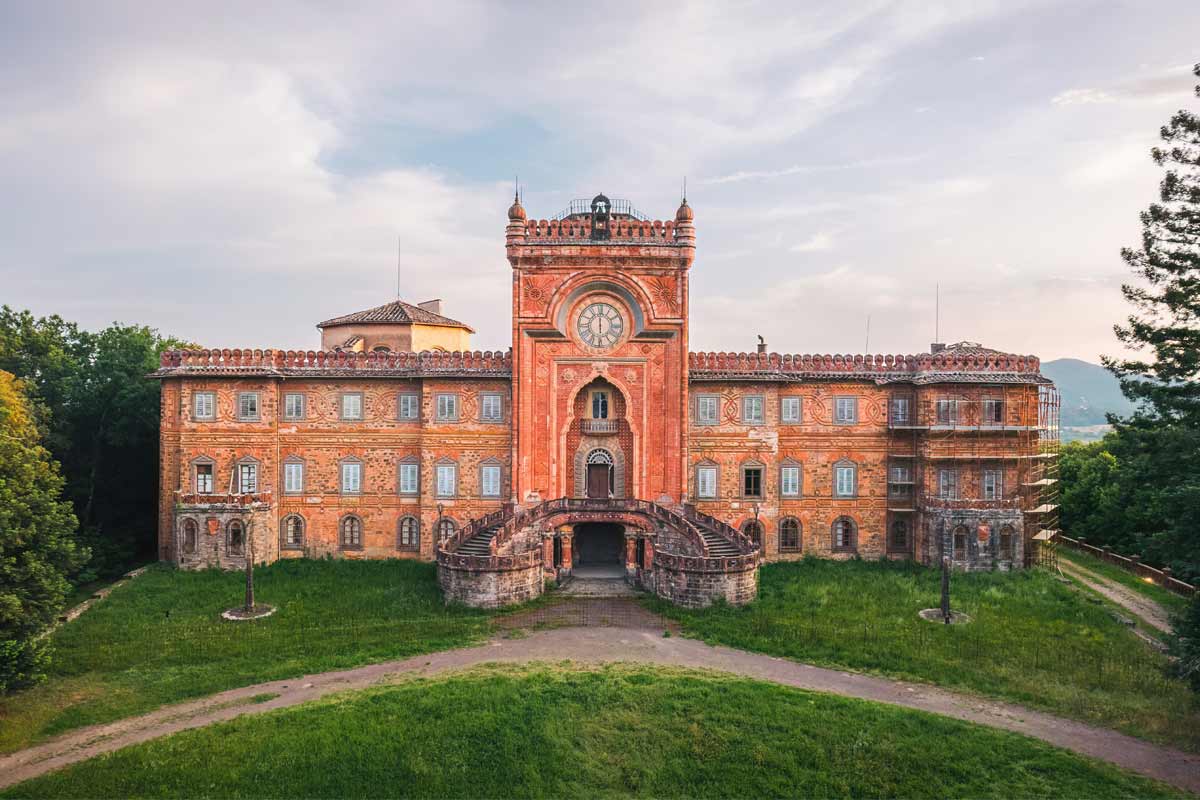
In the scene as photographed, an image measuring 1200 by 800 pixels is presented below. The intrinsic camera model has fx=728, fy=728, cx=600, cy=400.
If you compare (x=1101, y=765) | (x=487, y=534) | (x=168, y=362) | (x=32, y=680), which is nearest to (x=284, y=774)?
(x=32, y=680)

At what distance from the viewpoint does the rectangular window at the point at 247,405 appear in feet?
116

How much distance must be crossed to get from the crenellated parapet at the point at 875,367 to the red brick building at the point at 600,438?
86 millimetres

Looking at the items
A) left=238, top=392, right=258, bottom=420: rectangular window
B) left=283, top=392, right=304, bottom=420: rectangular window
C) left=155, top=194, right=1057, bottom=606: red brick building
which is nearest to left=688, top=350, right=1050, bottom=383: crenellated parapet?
left=155, top=194, right=1057, bottom=606: red brick building

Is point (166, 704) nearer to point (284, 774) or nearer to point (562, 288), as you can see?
point (284, 774)

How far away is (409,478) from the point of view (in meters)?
36.2

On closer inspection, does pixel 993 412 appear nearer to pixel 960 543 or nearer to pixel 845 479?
pixel 960 543

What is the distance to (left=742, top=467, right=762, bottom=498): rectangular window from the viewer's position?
1422 inches

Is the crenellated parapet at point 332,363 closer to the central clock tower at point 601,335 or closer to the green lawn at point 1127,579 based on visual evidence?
the central clock tower at point 601,335

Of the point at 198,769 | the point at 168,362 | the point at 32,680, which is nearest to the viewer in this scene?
the point at 198,769

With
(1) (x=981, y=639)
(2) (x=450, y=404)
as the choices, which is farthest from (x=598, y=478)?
(1) (x=981, y=639)

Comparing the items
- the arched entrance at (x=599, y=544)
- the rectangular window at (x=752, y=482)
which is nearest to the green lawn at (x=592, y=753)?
the arched entrance at (x=599, y=544)

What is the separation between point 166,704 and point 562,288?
2211 centimetres

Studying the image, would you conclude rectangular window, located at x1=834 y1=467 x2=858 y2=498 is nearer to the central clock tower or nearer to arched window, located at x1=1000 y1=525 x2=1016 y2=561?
arched window, located at x1=1000 y1=525 x2=1016 y2=561

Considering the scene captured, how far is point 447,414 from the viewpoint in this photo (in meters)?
35.8
